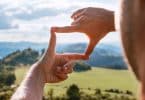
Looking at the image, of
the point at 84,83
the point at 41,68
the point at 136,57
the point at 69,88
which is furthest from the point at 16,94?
the point at 84,83

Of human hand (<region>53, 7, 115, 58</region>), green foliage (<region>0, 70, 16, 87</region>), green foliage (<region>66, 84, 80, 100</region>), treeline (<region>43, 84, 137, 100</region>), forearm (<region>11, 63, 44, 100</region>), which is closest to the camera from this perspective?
human hand (<region>53, 7, 115, 58</region>)

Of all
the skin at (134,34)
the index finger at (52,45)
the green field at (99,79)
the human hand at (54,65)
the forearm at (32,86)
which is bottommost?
the green field at (99,79)

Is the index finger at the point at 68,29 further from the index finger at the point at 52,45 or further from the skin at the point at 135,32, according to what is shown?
the skin at the point at 135,32

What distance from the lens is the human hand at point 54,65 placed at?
1.32m

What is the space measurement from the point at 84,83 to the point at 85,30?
615 centimetres

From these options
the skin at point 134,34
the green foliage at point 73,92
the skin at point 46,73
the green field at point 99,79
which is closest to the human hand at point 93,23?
the skin at point 46,73

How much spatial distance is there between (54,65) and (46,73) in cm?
3

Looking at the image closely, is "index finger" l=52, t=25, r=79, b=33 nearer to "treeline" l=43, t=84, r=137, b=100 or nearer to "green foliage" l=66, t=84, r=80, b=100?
"treeline" l=43, t=84, r=137, b=100

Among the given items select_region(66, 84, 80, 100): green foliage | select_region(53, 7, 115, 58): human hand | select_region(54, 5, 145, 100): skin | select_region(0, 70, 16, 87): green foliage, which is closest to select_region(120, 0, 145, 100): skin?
select_region(54, 5, 145, 100): skin

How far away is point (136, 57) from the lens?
1.65 feet

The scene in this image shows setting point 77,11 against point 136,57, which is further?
point 77,11

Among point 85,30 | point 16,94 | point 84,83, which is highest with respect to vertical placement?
point 85,30

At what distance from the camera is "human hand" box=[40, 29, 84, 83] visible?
1.32 m

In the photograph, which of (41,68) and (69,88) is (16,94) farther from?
(69,88)
